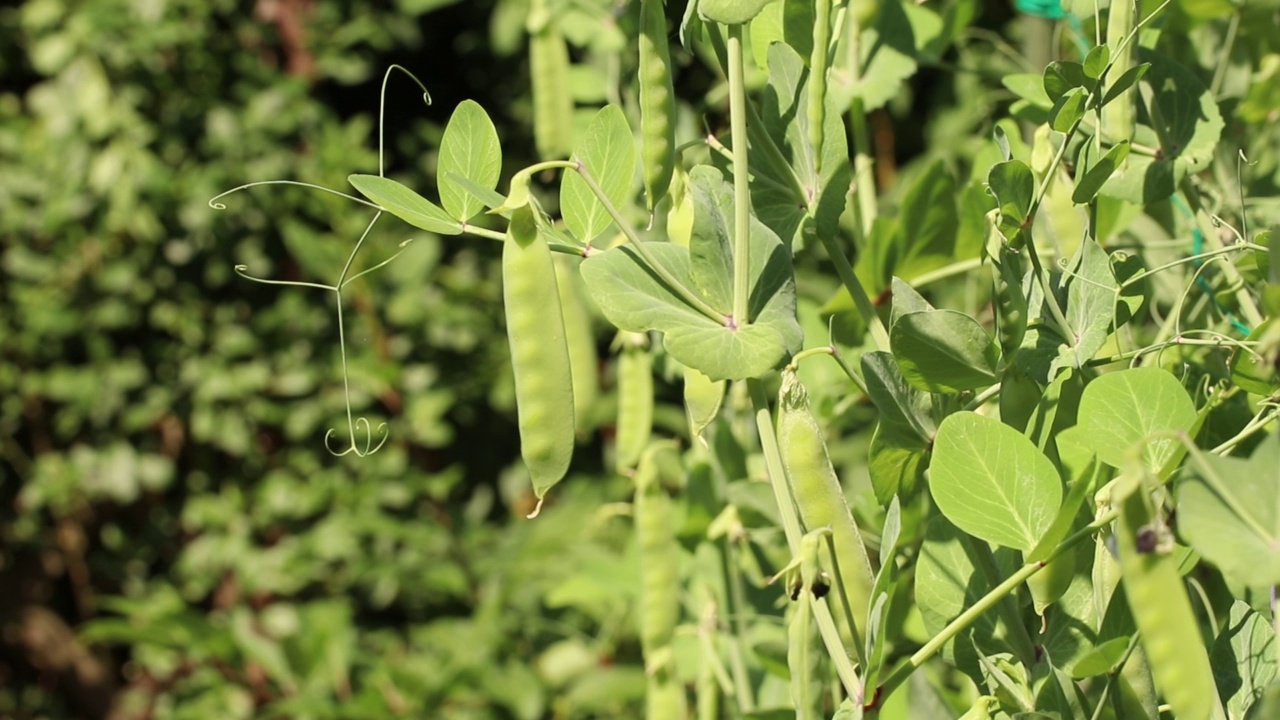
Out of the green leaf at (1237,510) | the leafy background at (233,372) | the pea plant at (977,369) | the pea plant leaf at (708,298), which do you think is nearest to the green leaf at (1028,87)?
the pea plant at (977,369)

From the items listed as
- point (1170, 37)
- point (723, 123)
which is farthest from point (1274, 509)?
point (723, 123)

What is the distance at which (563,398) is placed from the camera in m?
0.50

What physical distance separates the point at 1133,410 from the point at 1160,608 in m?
0.13

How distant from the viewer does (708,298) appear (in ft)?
1.72

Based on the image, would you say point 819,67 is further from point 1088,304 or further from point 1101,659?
point 1101,659

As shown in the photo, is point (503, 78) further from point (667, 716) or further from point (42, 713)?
point (667, 716)

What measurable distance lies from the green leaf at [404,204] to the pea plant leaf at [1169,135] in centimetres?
33

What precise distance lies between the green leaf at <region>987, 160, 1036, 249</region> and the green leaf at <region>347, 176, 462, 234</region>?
22 cm

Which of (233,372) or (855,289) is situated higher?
(855,289)

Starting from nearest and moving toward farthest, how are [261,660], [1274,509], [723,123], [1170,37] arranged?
[1274,509], [1170,37], [723,123], [261,660]

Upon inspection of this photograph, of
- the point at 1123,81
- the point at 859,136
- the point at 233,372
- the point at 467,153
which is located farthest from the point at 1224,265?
the point at 233,372

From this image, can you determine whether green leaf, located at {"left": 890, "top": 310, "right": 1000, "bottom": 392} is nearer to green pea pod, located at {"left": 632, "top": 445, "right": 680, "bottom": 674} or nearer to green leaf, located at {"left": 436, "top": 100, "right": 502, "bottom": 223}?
green leaf, located at {"left": 436, "top": 100, "right": 502, "bottom": 223}

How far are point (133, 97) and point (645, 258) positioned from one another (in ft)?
5.50

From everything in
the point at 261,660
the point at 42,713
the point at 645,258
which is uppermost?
the point at 645,258
